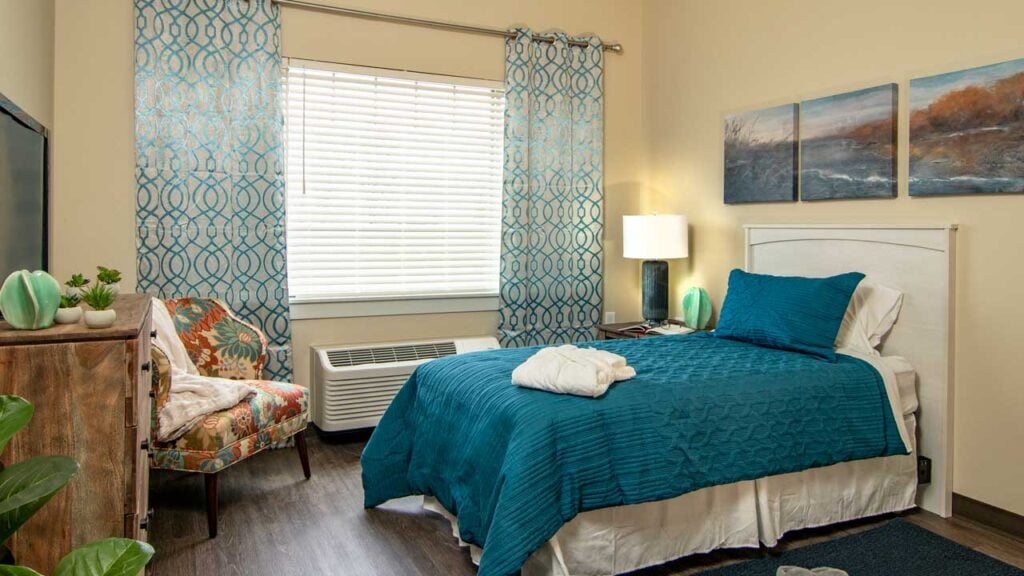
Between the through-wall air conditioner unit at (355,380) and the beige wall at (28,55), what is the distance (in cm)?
181

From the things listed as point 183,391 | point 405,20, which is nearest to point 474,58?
point 405,20

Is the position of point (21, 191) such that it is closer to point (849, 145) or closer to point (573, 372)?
point (573, 372)

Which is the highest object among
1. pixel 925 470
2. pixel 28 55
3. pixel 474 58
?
pixel 474 58

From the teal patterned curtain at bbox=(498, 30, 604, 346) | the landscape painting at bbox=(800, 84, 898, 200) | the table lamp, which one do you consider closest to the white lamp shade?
the table lamp

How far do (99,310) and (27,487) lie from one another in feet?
2.11

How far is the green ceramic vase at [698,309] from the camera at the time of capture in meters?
4.43

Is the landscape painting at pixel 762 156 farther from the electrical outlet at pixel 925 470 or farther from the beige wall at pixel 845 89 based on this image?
the electrical outlet at pixel 925 470

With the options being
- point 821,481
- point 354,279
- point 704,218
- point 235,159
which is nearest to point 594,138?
point 704,218

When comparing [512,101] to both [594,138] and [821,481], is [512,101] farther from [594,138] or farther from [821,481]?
[821,481]

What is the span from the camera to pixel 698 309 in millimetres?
4430

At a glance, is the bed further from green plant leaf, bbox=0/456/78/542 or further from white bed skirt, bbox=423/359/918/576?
green plant leaf, bbox=0/456/78/542

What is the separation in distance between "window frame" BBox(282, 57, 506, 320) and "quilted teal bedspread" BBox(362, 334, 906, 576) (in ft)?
4.13

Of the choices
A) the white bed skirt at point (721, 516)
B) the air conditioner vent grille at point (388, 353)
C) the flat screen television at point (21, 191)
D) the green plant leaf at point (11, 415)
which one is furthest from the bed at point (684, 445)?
the flat screen television at point (21, 191)

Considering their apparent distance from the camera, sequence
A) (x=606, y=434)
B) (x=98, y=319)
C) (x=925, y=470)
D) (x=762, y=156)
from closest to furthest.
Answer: (x=98, y=319), (x=606, y=434), (x=925, y=470), (x=762, y=156)
